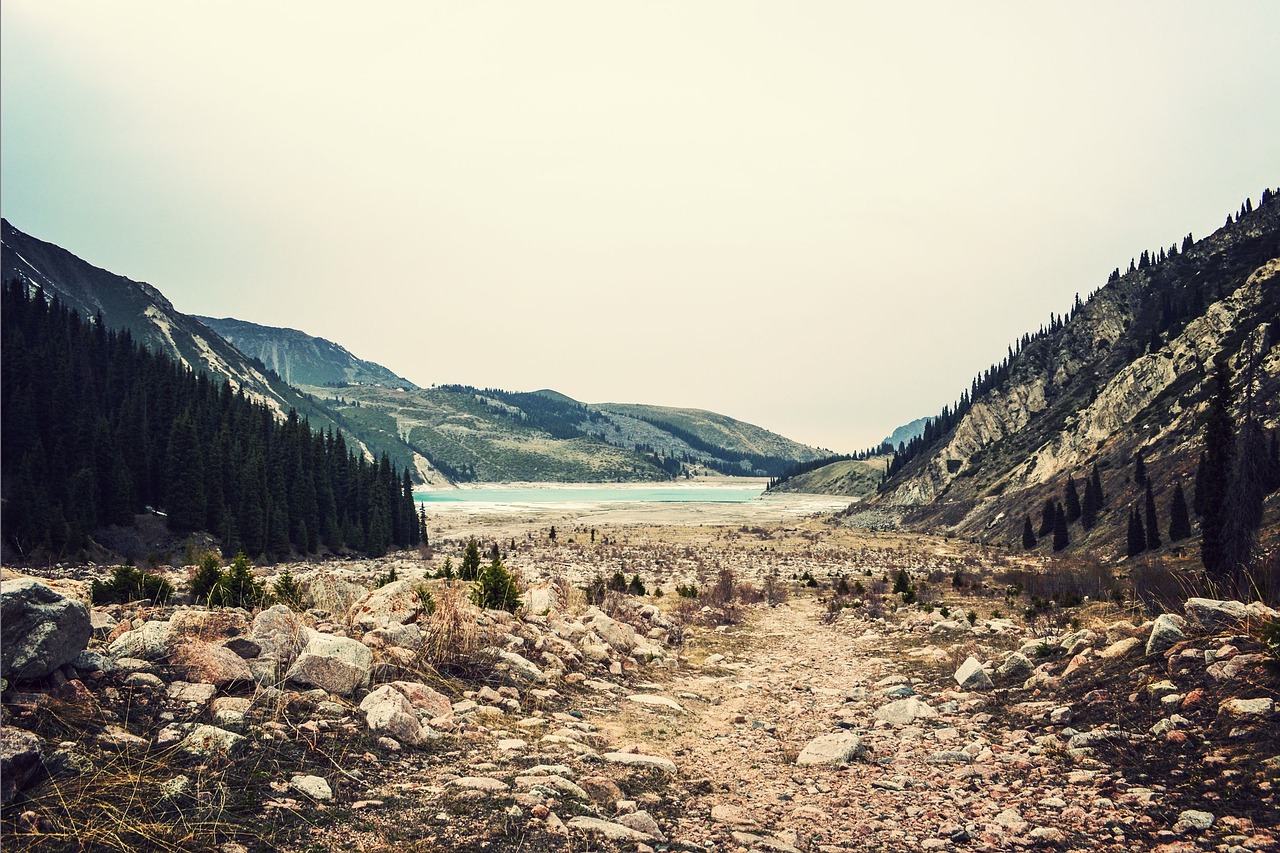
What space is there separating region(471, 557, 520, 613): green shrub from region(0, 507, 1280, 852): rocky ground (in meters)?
1.55

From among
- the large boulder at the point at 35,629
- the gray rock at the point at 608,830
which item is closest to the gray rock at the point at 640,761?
the gray rock at the point at 608,830

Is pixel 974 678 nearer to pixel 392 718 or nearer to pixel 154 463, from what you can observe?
pixel 392 718

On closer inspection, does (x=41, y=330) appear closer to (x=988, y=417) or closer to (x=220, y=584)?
(x=220, y=584)

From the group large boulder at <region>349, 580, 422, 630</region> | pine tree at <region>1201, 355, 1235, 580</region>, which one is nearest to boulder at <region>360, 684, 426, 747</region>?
large boulder at <region>349, 580, 422, 630</region>

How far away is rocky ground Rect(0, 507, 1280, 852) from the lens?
587cm

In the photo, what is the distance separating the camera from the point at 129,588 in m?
12.4

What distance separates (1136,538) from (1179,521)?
9.39ft

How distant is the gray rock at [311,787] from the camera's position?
627 centimetres

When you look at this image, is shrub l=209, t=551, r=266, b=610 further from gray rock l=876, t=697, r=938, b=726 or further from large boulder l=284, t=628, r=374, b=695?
gray rock l=876, t=697, r=938, b=726

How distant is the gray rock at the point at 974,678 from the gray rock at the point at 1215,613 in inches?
149

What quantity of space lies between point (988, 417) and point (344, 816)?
441 ft

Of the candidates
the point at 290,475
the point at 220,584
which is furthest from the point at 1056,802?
the point at 290,475

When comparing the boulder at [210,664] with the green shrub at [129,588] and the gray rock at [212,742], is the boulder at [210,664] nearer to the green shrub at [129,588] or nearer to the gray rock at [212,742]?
the gray rock at [212,742]

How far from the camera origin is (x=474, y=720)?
950 centimetres
